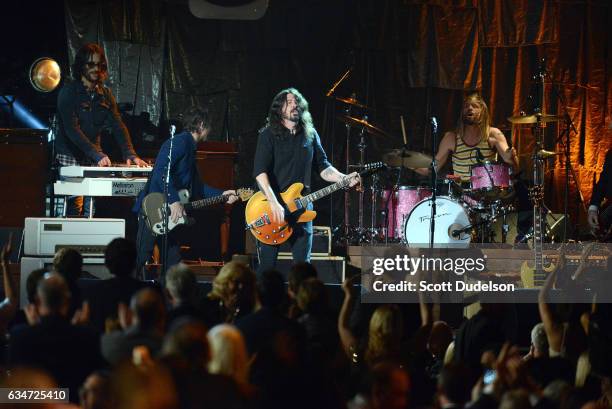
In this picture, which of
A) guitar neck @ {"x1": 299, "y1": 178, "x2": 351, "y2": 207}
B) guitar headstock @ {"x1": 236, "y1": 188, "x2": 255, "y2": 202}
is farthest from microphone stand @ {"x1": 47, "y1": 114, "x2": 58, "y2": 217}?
guitar neck @ {"x1": 299, "y1": 178, "x2": 351, "y2": 207}

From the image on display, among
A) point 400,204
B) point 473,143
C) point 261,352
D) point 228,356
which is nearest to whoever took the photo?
point 228,356

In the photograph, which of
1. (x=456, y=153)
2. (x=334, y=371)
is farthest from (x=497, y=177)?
(x=334, y=371)

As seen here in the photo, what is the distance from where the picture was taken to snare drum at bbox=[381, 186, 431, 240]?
13.3m

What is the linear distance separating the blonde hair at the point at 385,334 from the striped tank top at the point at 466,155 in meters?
7.68

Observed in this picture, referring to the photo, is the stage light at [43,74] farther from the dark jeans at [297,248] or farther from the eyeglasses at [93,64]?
the dark jeans at [297,248]

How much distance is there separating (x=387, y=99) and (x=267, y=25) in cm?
197

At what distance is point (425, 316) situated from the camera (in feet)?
26.0

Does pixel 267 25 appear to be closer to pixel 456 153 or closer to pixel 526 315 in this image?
pixel 456 153

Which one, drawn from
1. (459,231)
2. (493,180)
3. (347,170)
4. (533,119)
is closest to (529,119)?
(533,119)

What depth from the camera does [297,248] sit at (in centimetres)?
1033

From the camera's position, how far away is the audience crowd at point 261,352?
478 cm

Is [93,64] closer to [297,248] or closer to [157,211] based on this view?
[157,211]

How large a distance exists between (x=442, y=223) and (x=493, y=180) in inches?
36.2

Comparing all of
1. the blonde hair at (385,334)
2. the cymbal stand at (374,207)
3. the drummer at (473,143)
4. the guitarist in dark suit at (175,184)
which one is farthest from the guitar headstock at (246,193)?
the blonde hair at (385,334)
